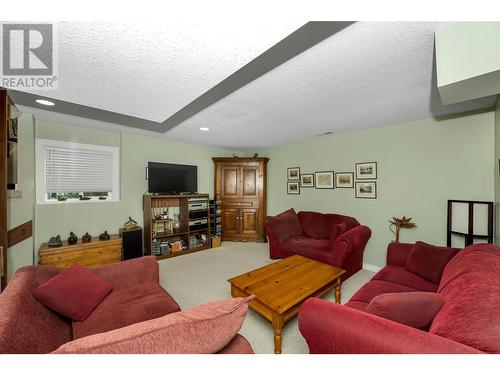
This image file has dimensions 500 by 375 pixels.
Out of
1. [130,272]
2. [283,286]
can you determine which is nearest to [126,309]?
[130,272]

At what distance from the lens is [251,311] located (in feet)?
6.78

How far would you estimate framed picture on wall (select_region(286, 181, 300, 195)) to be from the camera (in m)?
4.41

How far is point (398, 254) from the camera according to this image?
7.47 feet

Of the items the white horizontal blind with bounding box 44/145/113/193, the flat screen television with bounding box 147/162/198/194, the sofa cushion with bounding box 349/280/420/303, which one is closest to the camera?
the sofa cushion with bounding box 349/280/420/303

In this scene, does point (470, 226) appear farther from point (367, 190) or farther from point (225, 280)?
point (225, 280)

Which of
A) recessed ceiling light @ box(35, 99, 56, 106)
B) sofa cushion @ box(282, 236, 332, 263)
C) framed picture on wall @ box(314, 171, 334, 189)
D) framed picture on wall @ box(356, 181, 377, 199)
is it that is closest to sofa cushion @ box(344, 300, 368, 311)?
sofa cushion @ box(282, 236, 332, 263)

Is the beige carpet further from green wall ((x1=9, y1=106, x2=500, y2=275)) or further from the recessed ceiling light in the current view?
the recessed ceiling light

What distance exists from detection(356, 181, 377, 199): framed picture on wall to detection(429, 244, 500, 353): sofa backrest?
2.00 metres

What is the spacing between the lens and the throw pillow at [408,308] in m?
1.06

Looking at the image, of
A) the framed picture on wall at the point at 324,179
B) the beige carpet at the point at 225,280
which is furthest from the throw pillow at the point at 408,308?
the framed picture on wall at the point at 324,179

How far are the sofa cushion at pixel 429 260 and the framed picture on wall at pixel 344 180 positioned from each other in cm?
160

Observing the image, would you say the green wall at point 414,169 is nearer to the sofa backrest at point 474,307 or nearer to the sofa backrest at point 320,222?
the sofa backrest at point 320,222
